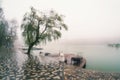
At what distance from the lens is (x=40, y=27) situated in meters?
14.2

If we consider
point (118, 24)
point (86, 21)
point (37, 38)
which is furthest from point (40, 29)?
point (118, 24)

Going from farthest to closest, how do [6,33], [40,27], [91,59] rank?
[6,33]
[91,59]
[40,27]

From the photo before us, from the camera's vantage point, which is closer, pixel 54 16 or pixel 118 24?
pixel 118 24

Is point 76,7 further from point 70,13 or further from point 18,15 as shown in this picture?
point 18,15

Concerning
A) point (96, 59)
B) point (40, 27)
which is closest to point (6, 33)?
point (40, 27)

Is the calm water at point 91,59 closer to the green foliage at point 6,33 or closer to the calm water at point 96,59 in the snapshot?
the calm water at point 96,59

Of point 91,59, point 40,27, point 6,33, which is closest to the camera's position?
point 40,27

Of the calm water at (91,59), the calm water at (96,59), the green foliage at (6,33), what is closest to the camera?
the calm water at (91,59)

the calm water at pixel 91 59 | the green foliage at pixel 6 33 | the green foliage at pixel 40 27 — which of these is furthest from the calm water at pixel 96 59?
the green foliage at pixel 6 33

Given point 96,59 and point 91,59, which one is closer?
point 91,59

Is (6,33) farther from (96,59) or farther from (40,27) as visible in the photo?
(96,59)

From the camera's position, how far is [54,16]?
43.1ft

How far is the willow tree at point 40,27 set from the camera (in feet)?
44.7

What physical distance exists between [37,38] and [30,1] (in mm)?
3093
